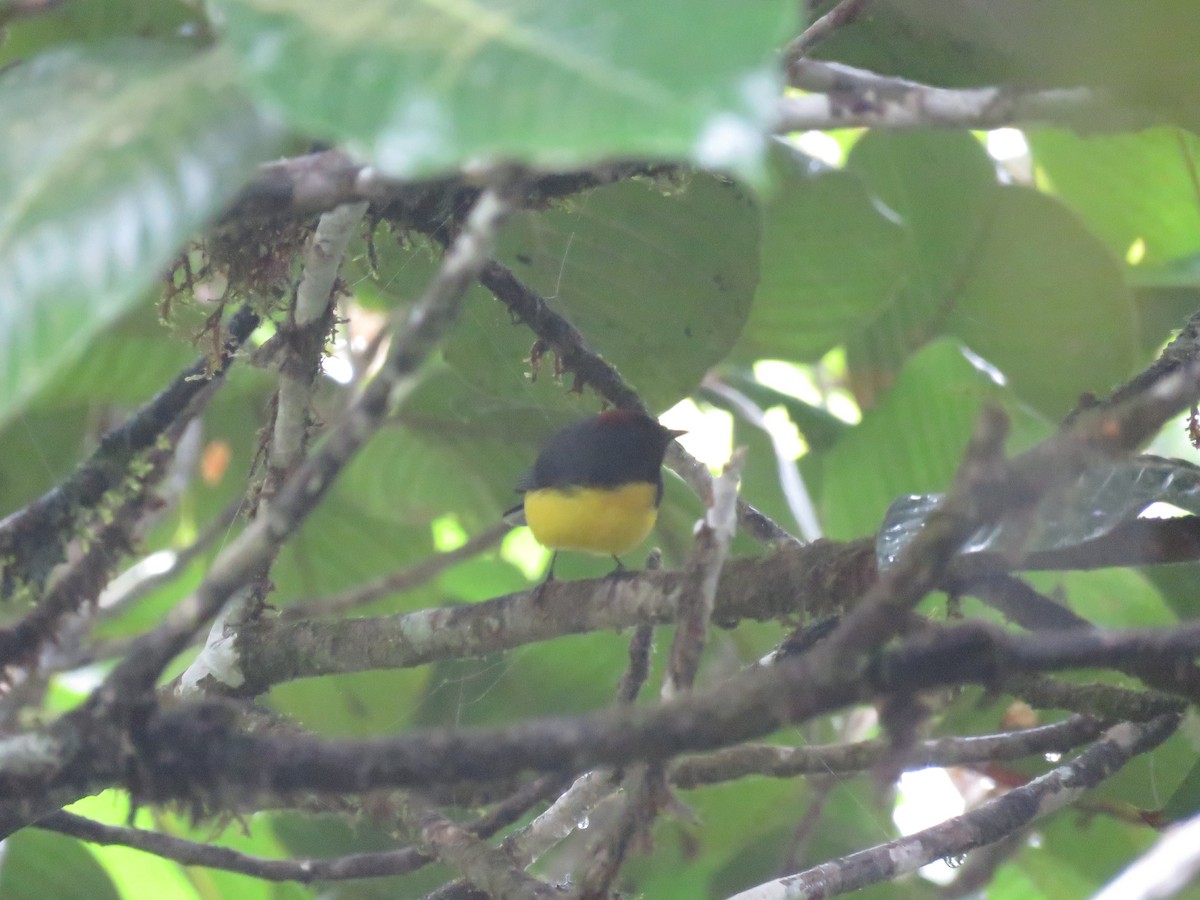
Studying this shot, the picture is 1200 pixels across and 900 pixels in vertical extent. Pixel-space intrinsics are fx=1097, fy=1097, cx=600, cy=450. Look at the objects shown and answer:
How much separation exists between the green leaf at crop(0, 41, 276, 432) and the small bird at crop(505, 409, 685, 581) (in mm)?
1197

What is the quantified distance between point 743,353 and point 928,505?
1496mm

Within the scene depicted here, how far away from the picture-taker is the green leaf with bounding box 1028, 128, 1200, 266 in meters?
2.65

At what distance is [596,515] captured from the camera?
210 centimetres

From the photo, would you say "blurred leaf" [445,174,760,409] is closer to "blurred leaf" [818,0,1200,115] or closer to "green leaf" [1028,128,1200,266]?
"blurred leaf" [818,0,1200,115]

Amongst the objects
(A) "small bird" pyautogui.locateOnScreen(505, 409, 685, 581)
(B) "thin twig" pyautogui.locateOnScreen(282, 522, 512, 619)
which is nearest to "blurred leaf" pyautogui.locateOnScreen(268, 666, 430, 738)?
(B) "thin twig" pyautogui.locateOnScreen(282, 522, 512, 619)

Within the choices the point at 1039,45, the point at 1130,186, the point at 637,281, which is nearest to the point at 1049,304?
the point at 1130,186

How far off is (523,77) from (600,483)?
1.40 meters

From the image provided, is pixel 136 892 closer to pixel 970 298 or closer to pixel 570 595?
pixel 570 595

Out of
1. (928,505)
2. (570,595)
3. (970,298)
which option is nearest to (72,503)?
(570,595)

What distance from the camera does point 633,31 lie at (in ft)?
2.35

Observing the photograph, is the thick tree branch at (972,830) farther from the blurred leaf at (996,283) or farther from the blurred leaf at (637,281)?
the blurred leaf at (996,283)

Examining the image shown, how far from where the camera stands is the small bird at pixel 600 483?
6.74ft

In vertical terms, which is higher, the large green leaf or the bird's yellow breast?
the large green leaf

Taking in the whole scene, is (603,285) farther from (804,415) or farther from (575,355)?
(804,415)
